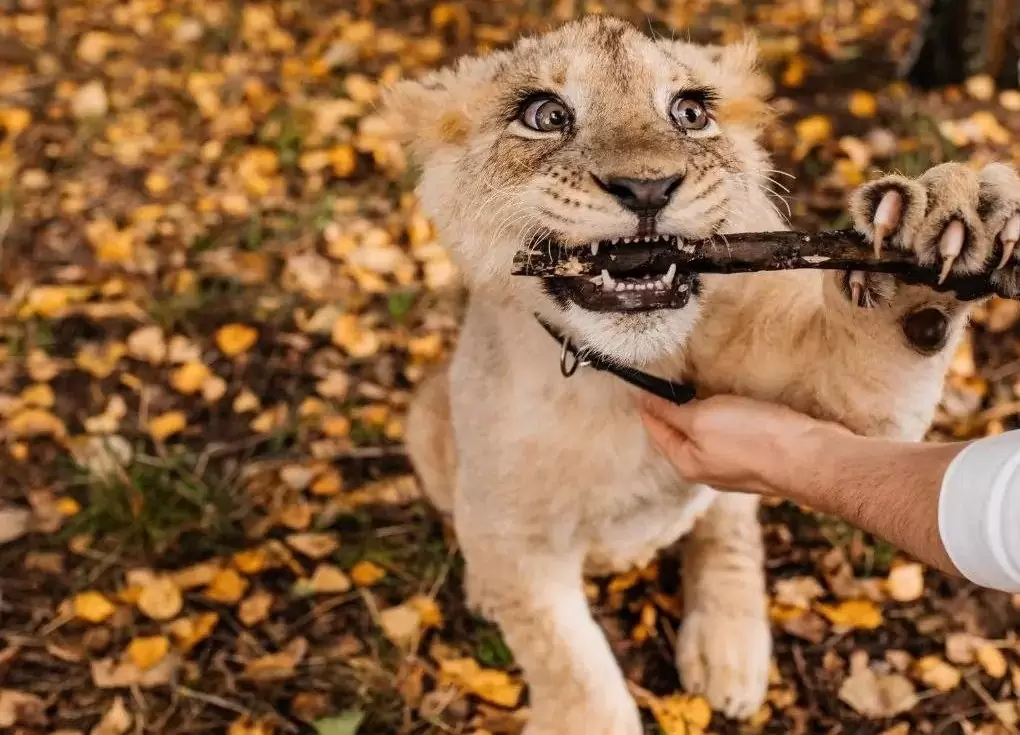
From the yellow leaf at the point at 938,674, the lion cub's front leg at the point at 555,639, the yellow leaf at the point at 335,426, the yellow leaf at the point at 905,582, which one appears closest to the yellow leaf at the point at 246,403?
the yellow leaf at the point at 335,426

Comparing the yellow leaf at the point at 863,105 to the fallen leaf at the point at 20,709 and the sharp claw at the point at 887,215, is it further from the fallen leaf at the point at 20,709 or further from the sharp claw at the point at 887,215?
the fallen leaf at the point at 20,709

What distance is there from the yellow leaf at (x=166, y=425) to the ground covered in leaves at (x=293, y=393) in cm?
2

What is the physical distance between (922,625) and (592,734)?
1116mm

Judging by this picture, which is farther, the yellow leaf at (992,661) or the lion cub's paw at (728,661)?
the yellow leaf at (992,661)

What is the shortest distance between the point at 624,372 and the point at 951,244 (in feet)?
2.40

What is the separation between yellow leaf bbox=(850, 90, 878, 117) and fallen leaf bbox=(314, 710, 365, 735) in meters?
3.44

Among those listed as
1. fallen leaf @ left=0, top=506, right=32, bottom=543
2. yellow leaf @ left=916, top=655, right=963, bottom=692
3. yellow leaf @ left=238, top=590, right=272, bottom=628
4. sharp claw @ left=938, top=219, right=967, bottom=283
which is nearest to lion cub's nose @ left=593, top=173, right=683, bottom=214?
sharp claw @ left=938, top=219, right=967, bottom=283

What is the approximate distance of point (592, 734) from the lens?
251cm

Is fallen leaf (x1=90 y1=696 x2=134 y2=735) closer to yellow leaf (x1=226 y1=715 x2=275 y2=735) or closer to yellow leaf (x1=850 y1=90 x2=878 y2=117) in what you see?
yellow leaf (x1=226 y1=715 x2=275 y2=735)

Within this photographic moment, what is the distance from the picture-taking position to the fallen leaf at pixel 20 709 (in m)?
2.83

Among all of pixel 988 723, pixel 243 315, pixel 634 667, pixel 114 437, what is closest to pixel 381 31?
pixel 243 315

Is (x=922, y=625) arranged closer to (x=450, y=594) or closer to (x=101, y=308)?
(x=450, y=594)

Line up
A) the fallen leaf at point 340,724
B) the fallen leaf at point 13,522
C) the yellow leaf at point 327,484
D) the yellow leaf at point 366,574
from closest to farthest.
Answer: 1. the fallen leaf at point 340,724
2. the yellow leaf at point 366,574
3. the fallen leaf at point 13,522
4. the yellow leaf at point 327,484

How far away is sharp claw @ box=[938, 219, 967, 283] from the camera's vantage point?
5.05 feet
